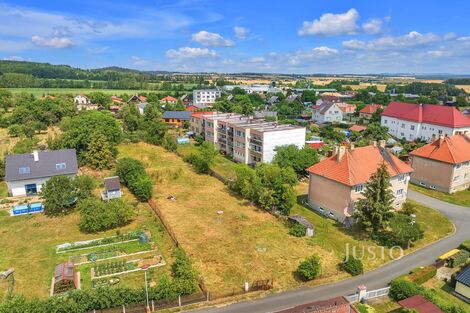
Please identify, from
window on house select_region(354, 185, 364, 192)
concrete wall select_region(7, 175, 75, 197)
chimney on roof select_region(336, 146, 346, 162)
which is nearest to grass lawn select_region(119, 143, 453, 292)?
window on house select_region(354, 185, 364, 192)

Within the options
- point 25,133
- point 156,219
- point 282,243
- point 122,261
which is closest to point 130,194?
point 156,219

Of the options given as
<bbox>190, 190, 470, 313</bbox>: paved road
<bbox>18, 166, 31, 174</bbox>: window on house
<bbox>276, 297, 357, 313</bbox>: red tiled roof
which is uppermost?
<bbox>18, 166, 31, 174</bbox>: window on house

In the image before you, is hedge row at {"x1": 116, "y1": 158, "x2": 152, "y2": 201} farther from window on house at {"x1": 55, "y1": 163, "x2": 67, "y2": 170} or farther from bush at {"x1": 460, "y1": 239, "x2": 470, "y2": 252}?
bush at {"x1": 460, "y1": 239, "x2": 470, "y2": 252}

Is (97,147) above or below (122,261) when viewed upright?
above

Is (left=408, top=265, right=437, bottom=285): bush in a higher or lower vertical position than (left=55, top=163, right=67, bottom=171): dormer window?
lower

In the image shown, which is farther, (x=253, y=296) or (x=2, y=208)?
(x=2, y=208)

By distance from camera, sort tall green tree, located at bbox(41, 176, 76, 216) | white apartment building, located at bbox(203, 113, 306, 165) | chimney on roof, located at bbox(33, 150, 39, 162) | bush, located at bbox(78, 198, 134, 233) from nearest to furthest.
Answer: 1. bush, located at bbox(78, 198, 134, 233)
2. tall green tree, located at bbox(41, 176, 76, 216)
3. chimney on roof, located at bbox(33, 150, 39, 162)
4. white apartment building, located at bbox(203, 113, 306, 165)

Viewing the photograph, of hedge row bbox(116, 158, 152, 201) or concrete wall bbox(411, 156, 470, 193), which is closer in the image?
hedge row bbox(116, 158, 152, 201)

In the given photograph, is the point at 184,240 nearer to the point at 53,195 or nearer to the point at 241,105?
the point at 53,195

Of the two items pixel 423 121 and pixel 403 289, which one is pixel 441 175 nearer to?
pixel 403 289
